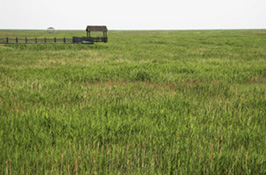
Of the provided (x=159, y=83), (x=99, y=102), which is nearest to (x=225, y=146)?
(x=99, y=102)

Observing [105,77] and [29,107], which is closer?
[29,107]

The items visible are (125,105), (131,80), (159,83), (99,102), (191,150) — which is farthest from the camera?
(131,80)

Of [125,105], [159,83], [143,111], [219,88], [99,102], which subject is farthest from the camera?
[159,83]

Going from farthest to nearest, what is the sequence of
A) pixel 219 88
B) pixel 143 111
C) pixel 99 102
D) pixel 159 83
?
1. pixel 159 83
2. pixel 219 88
3. pixel 99 102
4. pixel 143 111

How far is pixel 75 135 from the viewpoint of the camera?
12.9ft

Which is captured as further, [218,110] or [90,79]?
[90,79]

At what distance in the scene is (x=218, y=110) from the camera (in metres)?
5.65

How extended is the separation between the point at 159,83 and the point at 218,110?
390cm

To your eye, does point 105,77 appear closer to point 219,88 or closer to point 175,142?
point 219,88

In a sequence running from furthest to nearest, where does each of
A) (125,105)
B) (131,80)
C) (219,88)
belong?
1. (131,80)
2. (219,88)
3. (125,105)

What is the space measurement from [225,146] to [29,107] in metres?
4.41

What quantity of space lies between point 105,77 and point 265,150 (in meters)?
7.75

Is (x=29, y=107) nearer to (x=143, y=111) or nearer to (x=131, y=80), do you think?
A: (x=143, y=111)

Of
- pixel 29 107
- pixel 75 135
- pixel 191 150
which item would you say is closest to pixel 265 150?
pixel 191 150
